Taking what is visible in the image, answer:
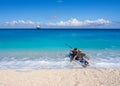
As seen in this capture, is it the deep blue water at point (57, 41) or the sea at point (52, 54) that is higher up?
the sea at point (52, 54)

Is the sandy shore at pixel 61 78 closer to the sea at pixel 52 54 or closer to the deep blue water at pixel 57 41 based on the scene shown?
the sea at pixel 52 54

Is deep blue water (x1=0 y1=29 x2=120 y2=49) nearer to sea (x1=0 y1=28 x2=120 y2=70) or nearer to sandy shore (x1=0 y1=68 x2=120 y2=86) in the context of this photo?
sea (x1=0 y1=28 x2=120 y2=70)

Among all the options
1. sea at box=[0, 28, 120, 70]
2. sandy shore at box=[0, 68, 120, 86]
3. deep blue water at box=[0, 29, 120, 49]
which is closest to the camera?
sandy shore at box=[0, 68, 120, 86]

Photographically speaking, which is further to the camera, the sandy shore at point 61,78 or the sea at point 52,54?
the sea at point 52,54

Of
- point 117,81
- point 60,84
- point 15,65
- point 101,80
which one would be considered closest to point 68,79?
point 60,84

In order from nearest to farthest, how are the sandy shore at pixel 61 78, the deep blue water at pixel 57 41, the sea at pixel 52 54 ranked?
the sandy shore at pixel 61 78
the sea at pixel 52 54
the deep blue water at pixel 57 41

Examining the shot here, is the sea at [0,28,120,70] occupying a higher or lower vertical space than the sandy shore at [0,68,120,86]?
lower

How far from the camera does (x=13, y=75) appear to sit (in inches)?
388

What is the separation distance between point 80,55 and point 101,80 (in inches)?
174

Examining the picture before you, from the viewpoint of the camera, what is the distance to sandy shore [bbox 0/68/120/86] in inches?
343

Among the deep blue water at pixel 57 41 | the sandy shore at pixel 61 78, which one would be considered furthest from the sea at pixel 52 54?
the sandy shore at pixel 61 78

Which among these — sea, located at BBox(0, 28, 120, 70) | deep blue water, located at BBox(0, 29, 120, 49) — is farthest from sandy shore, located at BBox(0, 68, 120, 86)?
deep blue water, located at BBox(0, 29, 120, 49)

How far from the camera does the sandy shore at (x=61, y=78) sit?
8.72m

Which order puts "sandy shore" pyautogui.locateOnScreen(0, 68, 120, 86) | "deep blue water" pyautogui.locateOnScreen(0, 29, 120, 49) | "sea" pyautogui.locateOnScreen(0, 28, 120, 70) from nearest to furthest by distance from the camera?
"sandy shore" pyautogui.locateOnScreen(0, 68, 120, 86) < "sea" pyautogui.locateOnScreen(0, 28, 120, 70) < "deep blue water" pyautogui.locateOnScreen(0, 29, 120, 49)
